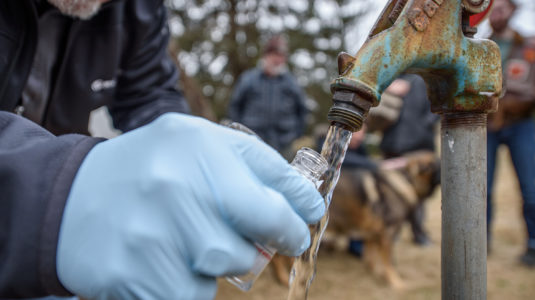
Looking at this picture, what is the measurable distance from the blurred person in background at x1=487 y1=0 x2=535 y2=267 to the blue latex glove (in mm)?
3193

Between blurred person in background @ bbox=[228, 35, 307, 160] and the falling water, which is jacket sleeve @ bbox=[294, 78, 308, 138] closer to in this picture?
blurred person in background @ bbox=[228, 35, 307, 160]

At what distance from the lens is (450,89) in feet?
2.45

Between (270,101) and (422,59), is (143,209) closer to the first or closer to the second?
(422,59)

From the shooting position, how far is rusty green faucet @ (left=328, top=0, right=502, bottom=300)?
0.66 m

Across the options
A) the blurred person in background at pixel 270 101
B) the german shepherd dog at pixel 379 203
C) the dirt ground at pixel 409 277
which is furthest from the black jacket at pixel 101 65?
the blurred person in background at pixel 270 101

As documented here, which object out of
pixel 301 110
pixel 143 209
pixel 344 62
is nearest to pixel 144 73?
pixel 344 62

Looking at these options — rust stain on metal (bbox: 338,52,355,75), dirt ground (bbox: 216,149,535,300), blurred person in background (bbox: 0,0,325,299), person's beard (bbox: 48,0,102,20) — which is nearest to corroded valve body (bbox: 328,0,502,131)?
rust stain on metal (bbox: 338,52,355,75)

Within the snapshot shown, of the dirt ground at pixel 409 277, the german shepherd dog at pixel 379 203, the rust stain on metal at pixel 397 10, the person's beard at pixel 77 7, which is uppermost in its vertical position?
the person's beard at pixel 77 7

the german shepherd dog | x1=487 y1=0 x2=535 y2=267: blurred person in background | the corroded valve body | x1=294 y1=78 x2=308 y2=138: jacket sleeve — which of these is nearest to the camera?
the corroded valve body

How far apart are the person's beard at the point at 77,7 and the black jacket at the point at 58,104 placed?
0.06 m

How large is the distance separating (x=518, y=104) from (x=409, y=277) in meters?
1.65

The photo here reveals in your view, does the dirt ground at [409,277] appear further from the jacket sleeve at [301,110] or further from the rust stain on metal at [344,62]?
the rust stain on metal at [344,62]

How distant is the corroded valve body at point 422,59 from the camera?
2.15 feet

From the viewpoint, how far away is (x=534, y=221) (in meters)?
3.09
